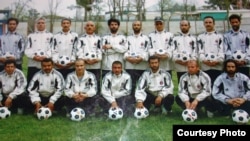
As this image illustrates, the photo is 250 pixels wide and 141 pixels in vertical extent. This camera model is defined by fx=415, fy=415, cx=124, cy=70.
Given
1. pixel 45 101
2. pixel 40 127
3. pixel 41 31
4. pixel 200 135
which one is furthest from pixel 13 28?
pixel 200 135

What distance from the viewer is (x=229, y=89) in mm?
2609

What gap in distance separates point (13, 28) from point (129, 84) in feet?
2.75

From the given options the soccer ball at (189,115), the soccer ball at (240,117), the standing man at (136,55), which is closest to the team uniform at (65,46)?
the standing man at (136,55)

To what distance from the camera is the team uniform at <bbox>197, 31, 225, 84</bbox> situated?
8.67 ft

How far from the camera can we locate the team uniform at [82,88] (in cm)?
267

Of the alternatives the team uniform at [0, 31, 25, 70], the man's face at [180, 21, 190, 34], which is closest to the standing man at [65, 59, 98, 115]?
the team uniform at [0, 31, 25, 70]

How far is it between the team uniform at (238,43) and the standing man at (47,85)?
1.10 meters

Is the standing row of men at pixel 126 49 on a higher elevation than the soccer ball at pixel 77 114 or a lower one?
higher

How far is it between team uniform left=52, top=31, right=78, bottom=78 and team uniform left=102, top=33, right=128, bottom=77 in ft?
0.65

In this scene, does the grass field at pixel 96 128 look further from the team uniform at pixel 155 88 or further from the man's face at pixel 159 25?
the man's face at pixel 159 25

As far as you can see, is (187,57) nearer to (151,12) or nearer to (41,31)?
(151,12)

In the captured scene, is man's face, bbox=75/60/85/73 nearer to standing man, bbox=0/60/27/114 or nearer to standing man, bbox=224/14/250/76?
standing man, bbox=0/60/27/114

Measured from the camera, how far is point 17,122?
256 cm

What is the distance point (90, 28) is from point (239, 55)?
3.15 ft
